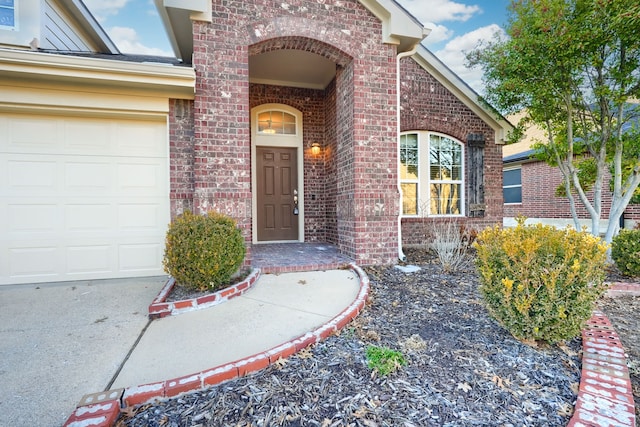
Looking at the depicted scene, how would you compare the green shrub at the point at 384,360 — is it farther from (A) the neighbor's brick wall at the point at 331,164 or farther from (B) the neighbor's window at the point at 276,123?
(B) the neighbor's window at the point at 276,123

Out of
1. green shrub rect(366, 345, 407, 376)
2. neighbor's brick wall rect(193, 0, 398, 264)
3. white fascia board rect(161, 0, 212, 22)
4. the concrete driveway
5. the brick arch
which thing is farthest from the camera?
the brick arch

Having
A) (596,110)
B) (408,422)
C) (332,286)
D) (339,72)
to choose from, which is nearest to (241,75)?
(339,72)

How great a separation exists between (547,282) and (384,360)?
1.36m

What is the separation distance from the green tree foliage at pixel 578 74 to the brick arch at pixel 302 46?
2767mm

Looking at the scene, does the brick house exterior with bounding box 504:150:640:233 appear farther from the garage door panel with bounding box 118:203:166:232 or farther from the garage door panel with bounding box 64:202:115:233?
the garage door panel with bounding box 64:202:115:233

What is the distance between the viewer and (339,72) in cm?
557

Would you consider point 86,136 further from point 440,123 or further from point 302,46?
point 440,123

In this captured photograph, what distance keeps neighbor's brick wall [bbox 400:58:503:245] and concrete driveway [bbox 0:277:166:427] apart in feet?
18.5

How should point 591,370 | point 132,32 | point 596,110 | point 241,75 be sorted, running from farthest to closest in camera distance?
point 132,32 → point 596,110 → point 241,75 → point 591,370

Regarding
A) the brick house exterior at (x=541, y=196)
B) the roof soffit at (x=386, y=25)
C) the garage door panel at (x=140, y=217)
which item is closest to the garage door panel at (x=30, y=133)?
the garage door panel at (x=140, y=217)

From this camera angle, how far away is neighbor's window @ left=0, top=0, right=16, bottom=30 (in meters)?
4.77

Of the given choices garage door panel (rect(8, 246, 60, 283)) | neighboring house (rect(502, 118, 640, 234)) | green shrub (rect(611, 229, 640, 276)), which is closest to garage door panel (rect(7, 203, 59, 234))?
garage door panel (rect(8, 246, 60, 283))

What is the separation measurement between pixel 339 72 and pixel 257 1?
1.70 m

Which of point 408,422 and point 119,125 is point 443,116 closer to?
point 119,125
